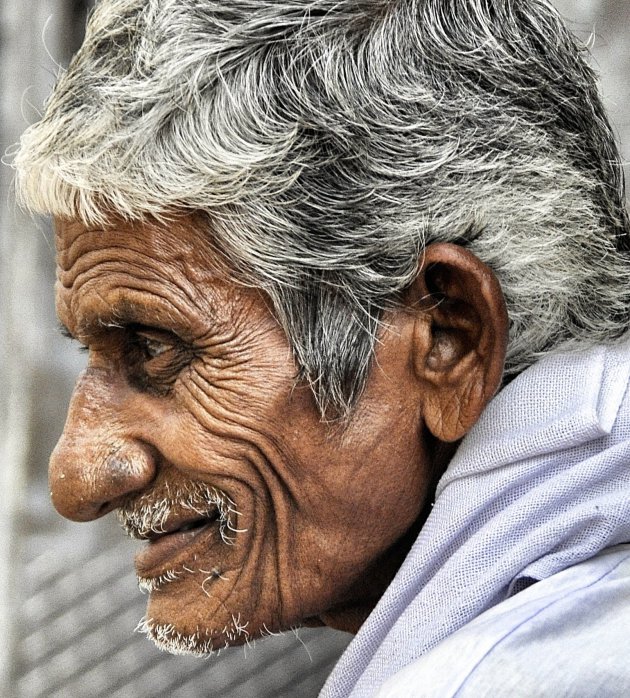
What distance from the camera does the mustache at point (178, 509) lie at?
165 centimetres

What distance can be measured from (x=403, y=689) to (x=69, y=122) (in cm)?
93

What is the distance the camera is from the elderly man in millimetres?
1509

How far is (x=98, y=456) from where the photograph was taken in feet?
5.49

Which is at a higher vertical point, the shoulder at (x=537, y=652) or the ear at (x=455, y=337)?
the ear at (x=455, y=337)

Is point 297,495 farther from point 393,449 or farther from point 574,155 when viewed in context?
point 574,155

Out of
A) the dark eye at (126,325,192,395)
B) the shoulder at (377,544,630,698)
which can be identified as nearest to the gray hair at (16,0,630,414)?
the dark eye at (126,325,192,395)

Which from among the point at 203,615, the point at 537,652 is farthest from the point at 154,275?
the point at 537,652

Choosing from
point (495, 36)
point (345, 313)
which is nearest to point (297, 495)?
point (345, 313)

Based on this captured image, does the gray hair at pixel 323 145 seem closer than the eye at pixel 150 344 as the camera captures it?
Yes

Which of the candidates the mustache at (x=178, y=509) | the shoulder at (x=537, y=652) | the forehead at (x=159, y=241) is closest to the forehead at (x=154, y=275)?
the forehead at (x=159, y=241)

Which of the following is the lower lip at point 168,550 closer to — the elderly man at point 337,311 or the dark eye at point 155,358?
the elderly man at point 337,311

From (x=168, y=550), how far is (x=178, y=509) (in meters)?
0.09

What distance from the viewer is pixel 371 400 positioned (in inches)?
63.5

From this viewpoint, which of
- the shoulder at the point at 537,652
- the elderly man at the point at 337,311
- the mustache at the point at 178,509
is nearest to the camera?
the shoulder at the point at 537,652
